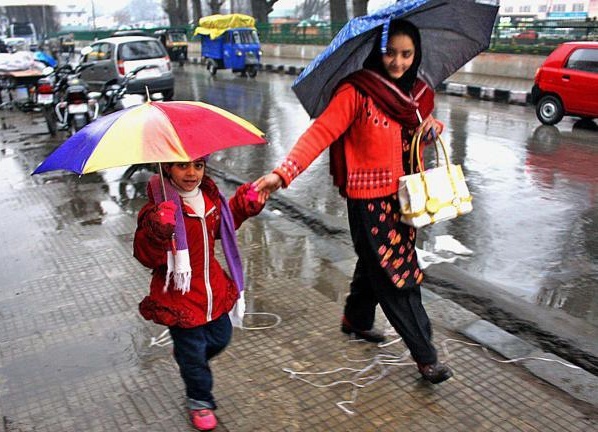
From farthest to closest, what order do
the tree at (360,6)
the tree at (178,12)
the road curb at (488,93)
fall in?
the tree at (178,12), the tree at (360,6), the road curb at (488,93)

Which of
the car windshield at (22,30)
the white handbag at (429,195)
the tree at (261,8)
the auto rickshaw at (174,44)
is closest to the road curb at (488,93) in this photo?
the white handbag at (429,195)

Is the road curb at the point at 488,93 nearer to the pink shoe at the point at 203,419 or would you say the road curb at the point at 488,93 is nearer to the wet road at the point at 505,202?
the wet road at the point at 505,202

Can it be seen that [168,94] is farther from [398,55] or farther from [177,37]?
[177,37]

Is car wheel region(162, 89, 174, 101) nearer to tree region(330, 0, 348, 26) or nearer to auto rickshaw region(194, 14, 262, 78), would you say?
auto rickshaw region(194, 14, 262, 78)

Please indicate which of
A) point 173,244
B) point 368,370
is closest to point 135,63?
point 368,370

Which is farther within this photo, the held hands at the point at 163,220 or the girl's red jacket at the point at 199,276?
the girl's red jacket at the point at 199,276

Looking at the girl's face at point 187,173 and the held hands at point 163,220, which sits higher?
the girl's face at point 187,173

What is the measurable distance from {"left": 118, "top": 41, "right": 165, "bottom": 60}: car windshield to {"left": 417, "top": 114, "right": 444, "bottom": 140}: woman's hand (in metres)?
12.2

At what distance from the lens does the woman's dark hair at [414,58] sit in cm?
264

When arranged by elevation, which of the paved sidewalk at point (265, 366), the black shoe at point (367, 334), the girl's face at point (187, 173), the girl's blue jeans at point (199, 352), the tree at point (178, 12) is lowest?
the paved sidewalk at point (265, 366)

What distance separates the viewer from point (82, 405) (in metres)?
2.91

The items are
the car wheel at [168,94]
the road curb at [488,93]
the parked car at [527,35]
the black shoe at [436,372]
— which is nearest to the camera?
the black shoe at [436,372]

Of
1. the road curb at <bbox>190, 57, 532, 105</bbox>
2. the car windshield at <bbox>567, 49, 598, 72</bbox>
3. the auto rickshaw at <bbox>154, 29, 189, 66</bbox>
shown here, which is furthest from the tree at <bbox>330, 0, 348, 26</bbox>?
the car windshield at <bbox>567, 49, 598, 72</bbox>

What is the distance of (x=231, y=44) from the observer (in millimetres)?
21797
